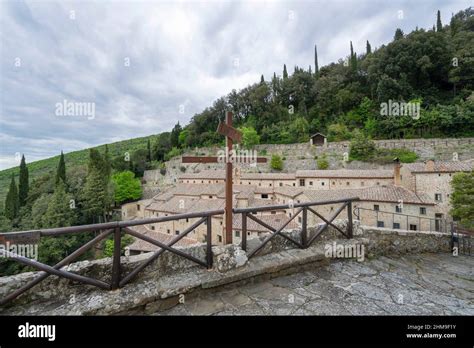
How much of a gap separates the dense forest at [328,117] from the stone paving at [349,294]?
23372 millimetres

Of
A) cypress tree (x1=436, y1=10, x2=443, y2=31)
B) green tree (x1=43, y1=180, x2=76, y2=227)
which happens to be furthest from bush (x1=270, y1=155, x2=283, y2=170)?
cypress tree (x1=436, y1=10, x2=443, y2=31)

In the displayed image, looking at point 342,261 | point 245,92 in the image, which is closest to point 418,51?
point 245,92

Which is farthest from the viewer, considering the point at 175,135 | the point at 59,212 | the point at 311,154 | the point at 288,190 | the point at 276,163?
the point at 175,135

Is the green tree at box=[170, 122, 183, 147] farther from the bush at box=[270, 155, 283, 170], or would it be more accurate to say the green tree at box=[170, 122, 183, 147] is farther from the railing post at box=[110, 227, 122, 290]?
the railing post at box=[110, 227, 122, 290]

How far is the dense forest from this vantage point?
77.5 feet

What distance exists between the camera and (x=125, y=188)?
1248 inches

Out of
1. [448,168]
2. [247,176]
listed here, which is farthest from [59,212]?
[448,168]

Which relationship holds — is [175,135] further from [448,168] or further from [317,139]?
[448,168]

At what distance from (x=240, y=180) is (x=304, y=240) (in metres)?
24.6

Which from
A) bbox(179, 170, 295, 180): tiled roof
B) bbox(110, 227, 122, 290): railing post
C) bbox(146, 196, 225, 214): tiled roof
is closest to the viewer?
bbox(110, 227, 122, 290): railing post

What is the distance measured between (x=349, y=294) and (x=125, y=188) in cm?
3519

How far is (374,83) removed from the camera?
1298 inches

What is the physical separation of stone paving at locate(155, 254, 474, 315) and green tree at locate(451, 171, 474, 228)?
46.5ft
